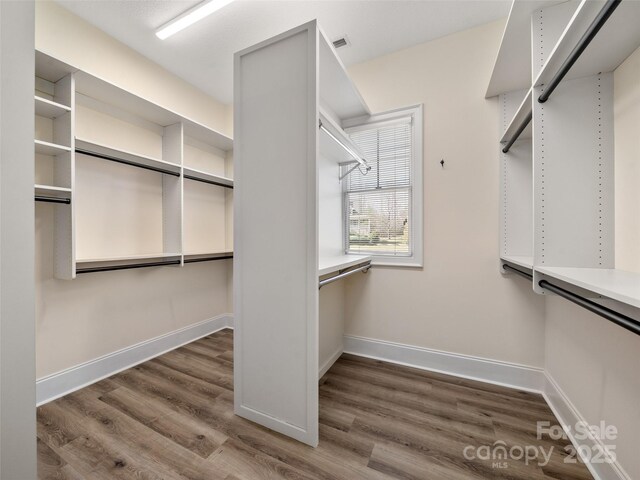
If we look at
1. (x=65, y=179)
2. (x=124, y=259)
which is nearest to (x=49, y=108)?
(x=65, y=179)

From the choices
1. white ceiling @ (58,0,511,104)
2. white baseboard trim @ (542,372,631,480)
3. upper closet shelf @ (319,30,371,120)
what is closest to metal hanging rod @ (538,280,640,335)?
white baseboard trim @ (542,372,631,480)

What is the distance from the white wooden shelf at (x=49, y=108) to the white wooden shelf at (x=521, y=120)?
113 inches

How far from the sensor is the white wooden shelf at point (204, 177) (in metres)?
2.73

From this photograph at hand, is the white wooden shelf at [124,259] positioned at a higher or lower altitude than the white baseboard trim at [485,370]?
higher

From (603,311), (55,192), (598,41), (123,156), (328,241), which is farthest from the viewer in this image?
(328,241)

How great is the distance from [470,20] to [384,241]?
1.95 m

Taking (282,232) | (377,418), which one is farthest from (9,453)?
(377,418)

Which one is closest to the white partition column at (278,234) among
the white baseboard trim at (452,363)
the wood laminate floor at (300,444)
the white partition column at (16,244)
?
the wood laminate floor at (300,444)

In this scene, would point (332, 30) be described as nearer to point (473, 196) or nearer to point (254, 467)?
point (473, 196)

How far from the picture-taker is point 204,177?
297 cm

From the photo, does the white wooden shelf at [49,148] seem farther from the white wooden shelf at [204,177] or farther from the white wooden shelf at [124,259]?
the white wooden shelf at [204,177]

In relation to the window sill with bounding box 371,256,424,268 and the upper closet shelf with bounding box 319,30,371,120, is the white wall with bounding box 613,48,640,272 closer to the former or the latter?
the window sill with bounding box 371,256,424,268

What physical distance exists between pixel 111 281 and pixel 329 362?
2061mm

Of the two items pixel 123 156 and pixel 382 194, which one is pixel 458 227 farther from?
pixel 123 156
